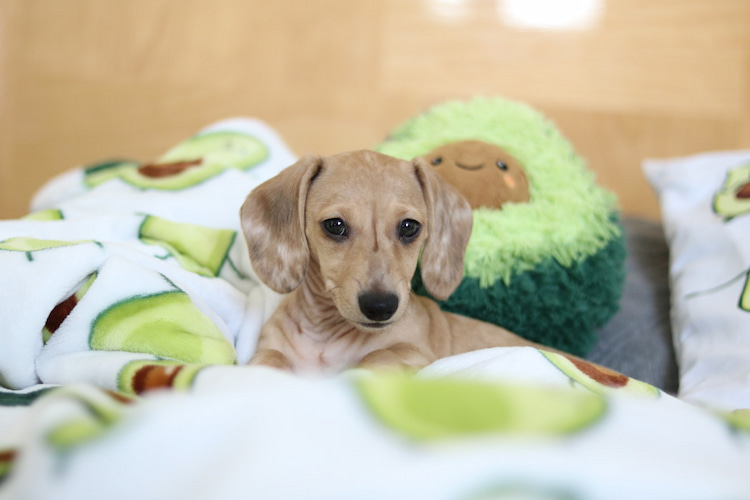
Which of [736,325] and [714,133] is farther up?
[714,133]

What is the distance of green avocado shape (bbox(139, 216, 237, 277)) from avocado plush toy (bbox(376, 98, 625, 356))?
527 millimetres

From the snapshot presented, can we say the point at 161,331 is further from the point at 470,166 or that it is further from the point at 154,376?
the point at 470,166

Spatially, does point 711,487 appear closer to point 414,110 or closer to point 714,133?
point 414,110

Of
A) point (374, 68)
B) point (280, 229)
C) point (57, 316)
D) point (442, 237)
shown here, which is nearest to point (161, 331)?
point (57, 316)

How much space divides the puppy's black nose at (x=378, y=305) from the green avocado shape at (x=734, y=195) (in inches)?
41.6

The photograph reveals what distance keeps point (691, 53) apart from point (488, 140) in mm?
1386

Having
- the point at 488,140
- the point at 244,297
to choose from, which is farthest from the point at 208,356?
the point at 488,140

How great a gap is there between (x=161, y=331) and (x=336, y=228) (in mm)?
409

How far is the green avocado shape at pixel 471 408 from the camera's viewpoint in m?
0.56

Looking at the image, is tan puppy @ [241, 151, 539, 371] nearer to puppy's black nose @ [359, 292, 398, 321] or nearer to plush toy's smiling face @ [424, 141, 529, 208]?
puppy's black nose @ [359, 292, 398, 321]

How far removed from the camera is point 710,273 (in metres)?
1.63

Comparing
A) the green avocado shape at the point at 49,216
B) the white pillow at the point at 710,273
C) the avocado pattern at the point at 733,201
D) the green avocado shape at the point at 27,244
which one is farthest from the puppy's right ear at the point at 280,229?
the avocado pattern at the point at 733,201

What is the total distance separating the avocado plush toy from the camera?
157 cm

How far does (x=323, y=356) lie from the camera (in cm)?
141
